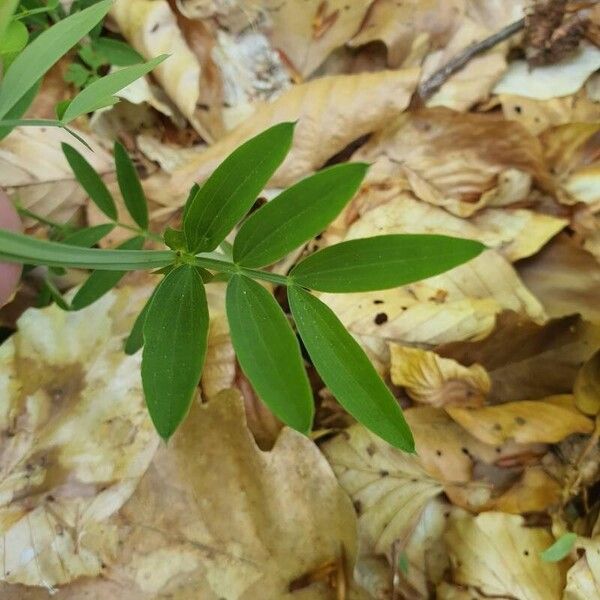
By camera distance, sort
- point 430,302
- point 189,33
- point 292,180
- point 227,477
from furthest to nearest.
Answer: point 189,33 < point 292,180 < point 430,302 < point 227,477

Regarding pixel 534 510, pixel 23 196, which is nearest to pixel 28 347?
pixel 23 196

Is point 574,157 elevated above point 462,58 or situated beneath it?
situated beneath

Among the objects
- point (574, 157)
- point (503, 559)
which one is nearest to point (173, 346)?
point (503, 559)

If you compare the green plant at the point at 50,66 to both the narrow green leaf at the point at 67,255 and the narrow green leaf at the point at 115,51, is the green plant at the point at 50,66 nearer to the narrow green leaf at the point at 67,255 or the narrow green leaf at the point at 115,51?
the narrow green leaf at the point at 67,255

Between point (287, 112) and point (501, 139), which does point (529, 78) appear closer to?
point (501, 139)

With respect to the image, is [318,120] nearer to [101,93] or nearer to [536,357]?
[536,357]

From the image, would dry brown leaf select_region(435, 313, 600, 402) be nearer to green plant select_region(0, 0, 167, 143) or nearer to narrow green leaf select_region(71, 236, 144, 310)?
narrow green leaf select_region(71, 236, 144, 310)
